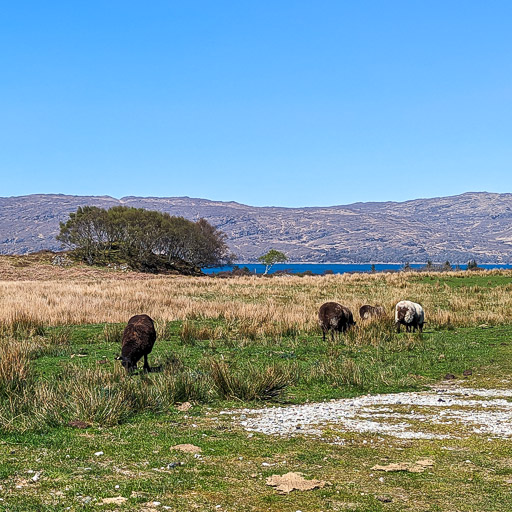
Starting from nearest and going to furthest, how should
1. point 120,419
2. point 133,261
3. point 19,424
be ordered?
point 19,424 < point 120,419 < point 133,261

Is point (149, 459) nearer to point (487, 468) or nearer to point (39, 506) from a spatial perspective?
point (39, 506)

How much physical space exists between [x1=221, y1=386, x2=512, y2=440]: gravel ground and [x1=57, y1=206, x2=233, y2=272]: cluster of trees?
251 feet

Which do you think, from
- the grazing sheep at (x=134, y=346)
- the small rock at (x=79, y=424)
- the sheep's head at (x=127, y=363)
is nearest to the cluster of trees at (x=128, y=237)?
the grazing sheep at (x=134, y=346)

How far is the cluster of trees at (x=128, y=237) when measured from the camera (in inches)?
3553

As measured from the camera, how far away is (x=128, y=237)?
3745 inches

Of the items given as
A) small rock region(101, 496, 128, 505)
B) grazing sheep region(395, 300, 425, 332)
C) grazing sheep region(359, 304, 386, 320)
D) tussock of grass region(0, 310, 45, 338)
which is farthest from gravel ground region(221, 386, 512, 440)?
tussock of grass region(0, 310, 45, 338)

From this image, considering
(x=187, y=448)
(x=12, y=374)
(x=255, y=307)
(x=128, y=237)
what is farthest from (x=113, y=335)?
(x=128, y=237)

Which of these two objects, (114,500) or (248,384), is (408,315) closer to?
(248,384)

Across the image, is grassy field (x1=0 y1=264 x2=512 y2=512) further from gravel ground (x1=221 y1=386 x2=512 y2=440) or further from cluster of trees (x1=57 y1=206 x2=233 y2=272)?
cluster of trees (x1=57 y1=206 x2=233 y2=272)

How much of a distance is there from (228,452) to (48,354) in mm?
10913

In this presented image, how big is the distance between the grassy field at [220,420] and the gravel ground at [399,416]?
41cm

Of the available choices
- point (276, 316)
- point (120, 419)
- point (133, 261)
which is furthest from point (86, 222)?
point (120, 419)

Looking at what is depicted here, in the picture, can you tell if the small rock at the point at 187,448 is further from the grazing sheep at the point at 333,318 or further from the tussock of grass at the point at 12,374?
the grazing sheep at the point at 333,318

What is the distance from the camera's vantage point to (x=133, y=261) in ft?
299
